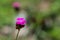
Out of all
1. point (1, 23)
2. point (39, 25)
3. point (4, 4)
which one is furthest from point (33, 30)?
point (4, 4)

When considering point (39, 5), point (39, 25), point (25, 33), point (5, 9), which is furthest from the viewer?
point (39, 5)

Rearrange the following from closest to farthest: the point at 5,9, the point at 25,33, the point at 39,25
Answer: the point at 25,33, the point at 39,25, the point at 5,9

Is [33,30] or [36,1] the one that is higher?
[36,1]

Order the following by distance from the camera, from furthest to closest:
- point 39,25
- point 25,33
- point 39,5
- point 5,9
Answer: point 39,5, point 5,9, point 39,25, point 25,33

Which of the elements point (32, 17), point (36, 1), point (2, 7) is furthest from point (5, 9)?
point (36, 1)

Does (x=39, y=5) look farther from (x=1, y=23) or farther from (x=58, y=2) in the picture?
(x=1, y=23)

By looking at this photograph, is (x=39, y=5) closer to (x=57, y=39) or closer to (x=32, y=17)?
(x=32, y=17)

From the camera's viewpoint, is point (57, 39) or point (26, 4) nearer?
point (57, 39)

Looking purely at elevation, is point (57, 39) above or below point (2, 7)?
below

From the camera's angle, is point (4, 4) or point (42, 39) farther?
point (4, 4)
